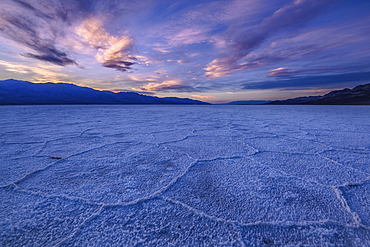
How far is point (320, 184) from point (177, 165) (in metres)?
0.99

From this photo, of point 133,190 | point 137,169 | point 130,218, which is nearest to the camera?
point 130,218

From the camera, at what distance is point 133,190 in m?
0.93

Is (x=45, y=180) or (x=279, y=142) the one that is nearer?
(x=45, y=180)

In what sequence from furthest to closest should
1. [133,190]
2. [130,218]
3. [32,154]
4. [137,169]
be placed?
1. [32,154]
2. [137,169]
3. [133,190]
4. [130,218]

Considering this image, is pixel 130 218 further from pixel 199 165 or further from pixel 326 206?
pixel 326 206

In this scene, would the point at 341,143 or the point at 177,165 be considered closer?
the point at 177,165

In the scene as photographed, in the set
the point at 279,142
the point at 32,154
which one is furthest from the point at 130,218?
the point at 279,142

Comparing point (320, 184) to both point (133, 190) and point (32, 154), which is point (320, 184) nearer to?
point (133, 190)

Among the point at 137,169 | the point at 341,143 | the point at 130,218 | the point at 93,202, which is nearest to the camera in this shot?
the point at 130,218

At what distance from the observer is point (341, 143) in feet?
6.27

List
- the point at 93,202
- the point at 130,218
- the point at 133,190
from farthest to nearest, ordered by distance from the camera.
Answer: the point at 133,190, the point at 93,202, the point at 130,218

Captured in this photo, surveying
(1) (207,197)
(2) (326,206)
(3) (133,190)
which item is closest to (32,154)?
(3) (133,190)

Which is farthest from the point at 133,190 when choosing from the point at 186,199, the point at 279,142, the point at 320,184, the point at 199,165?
the point at 279,142

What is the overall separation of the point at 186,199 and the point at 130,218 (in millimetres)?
297
